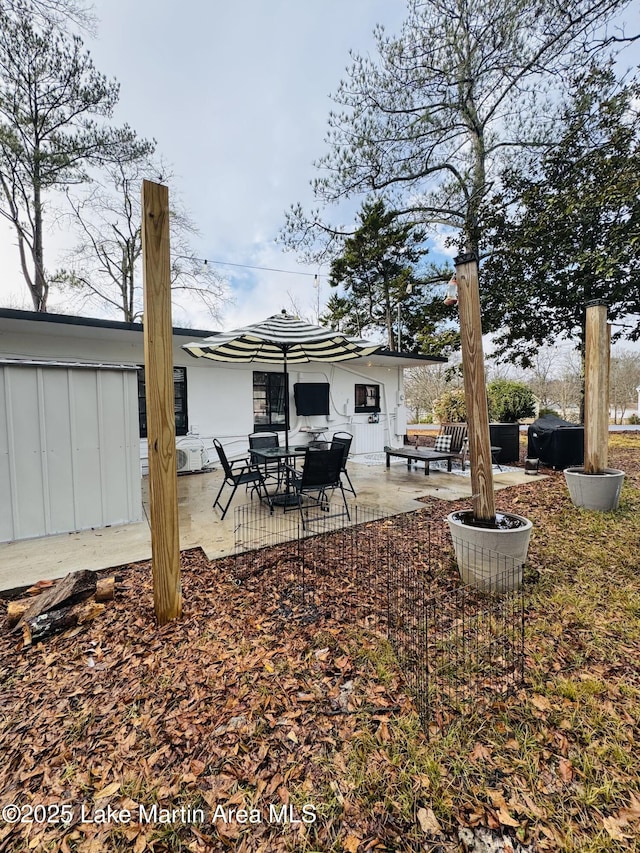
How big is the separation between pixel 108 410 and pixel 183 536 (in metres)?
1.55

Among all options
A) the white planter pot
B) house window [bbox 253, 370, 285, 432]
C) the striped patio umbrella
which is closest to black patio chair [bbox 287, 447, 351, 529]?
the striped patio umbrella

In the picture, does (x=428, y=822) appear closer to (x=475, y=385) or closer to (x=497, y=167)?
(x=475, y=385)

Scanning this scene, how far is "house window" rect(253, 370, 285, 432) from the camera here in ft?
27.0

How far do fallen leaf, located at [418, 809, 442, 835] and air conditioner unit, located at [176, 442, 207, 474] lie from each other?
644 centimetres

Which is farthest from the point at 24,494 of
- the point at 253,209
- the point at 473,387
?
the point at 253,209

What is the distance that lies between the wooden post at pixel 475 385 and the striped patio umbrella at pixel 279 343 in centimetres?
171

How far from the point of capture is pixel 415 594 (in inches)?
104

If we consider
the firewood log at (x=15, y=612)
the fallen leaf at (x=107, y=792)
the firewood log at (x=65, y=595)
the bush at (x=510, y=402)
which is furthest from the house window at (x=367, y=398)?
the fallen leaf at (x=107, y=792)

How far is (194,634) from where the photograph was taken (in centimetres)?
216

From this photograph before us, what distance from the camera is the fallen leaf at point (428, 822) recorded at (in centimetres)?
118

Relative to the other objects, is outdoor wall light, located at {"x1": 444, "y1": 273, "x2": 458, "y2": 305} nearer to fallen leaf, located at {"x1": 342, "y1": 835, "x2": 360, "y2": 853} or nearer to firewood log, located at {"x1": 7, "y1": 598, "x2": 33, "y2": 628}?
fallen leaf, located at {"x1": 342, "y1": 835, "x2": 360, "y2": 853}

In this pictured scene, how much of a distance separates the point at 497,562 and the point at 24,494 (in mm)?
4189

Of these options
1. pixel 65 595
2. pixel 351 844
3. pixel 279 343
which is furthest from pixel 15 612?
pixel 279 343

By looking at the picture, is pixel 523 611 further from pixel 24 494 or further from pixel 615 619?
pixel 24 494
